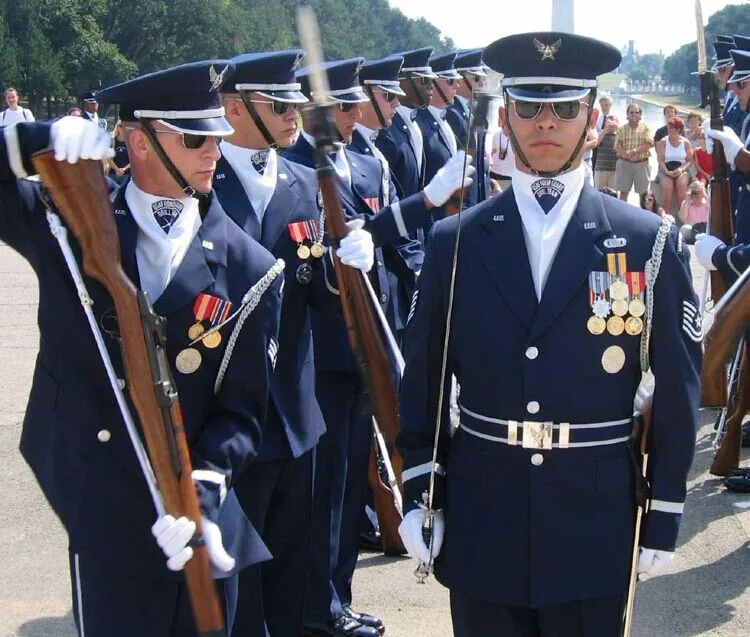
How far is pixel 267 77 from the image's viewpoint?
14.9 ft

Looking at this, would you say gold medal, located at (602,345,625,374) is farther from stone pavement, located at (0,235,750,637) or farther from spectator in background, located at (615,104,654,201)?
spectator in background, located at (615,104,654,201)

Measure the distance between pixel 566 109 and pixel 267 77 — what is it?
177 centimetres

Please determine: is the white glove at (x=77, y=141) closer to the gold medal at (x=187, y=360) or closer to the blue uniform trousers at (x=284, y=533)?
the gold medal at (x=187, y=360)

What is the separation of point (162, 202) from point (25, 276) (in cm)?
1087

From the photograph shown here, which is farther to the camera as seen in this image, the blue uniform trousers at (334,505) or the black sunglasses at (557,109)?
the blue uniform trousers at (334,505)

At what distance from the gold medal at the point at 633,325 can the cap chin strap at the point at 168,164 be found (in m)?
1.19

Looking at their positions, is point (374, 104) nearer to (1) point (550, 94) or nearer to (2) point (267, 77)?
(2) point (267, 77)

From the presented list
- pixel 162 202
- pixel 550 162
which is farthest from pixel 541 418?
pixel 162 202

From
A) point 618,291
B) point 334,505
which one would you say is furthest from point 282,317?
point 618,291

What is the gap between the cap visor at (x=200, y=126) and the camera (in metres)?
3.26

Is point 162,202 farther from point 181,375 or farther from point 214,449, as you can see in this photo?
point 214,449

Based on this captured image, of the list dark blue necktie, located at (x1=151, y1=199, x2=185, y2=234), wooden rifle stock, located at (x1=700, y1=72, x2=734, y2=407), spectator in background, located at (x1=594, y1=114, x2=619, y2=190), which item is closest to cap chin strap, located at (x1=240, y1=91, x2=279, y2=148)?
dark blue necktie, located at (x1=151, y1=199, x2=185, y2=234)

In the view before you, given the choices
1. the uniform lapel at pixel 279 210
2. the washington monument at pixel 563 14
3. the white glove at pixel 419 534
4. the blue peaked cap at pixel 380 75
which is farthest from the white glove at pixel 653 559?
the blue peaked cap at pixel 380 75

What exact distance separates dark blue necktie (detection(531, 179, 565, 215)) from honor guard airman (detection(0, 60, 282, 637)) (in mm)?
758
